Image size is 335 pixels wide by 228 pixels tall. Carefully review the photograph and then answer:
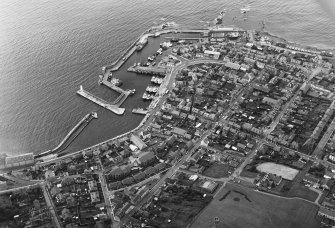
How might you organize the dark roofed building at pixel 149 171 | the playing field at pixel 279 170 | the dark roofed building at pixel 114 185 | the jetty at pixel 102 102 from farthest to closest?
the jetty at pixel 102 102
the dark roofed building at pixel 149 171
the dark roofed building at pixel 114 185
the playing field at pixel 279 170

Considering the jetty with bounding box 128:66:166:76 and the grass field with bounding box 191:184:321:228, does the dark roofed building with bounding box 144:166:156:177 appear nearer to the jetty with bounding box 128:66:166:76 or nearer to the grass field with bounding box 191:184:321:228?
the grass field with bounding box 191:184:321:228

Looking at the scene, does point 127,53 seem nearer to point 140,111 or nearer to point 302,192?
point 140,111

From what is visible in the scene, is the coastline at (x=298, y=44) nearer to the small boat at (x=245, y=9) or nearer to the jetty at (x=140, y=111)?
the small boat at (x=245, y=9)

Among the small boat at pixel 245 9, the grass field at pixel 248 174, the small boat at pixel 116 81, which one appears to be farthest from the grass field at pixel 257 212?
the small boat at pixel 245 9

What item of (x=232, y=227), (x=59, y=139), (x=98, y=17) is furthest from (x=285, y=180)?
(x=98, y=17)

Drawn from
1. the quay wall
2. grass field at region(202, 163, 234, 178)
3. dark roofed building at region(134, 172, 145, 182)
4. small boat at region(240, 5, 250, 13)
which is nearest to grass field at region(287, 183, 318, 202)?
grass field at region(202, 163, 234, 178)

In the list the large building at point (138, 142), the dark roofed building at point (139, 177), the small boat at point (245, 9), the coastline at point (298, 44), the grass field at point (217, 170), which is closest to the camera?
the grass field at point (217, 170)
